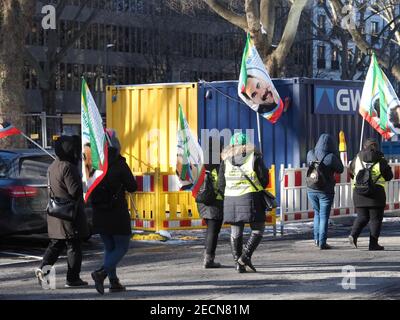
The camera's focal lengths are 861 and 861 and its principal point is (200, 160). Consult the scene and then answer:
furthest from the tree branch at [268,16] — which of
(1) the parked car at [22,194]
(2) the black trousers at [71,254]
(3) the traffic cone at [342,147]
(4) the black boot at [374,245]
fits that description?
(2) the black trousers at [71,254]

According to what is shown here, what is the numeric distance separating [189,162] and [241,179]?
78.1 inches

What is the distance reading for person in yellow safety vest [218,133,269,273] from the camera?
9.82 meters

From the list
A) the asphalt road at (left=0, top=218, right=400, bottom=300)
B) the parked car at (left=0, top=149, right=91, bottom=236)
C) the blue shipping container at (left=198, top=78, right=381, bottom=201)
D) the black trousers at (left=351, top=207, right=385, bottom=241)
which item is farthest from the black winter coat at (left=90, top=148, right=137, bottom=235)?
the blue shipping container at (left=198, top=78, right=381, bottom=201)

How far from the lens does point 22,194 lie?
12148mm

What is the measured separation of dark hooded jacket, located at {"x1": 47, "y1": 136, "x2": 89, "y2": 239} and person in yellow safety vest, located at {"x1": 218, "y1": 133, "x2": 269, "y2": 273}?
1.79 meters

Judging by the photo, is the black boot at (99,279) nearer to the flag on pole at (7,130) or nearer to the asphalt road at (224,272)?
Result: the asphalt road at (224,272)

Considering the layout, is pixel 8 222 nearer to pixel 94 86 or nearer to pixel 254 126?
pixel 254 126

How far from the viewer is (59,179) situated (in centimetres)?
907

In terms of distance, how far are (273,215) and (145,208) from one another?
7.19 ft

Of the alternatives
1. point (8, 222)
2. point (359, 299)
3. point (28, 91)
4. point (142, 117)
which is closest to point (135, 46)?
point (28, 91)

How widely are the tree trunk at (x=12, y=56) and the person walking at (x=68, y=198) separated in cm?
962

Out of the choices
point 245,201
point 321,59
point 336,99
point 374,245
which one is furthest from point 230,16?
point 321,59

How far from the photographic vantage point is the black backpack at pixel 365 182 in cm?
1212

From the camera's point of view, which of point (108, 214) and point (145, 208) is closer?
point (108, 214)
